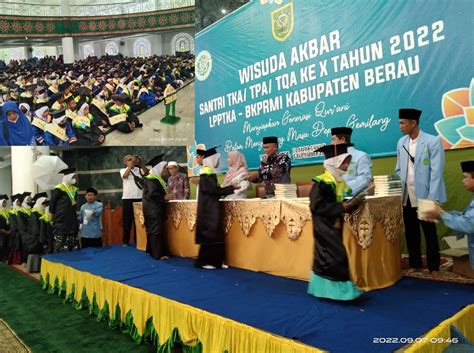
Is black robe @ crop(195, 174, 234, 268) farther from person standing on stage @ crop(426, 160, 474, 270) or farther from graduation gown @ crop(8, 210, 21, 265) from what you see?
graduation gown @ crop(8, 210, 21, 265)

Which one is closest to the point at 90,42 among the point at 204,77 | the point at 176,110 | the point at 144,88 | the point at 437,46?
the point at 144,88

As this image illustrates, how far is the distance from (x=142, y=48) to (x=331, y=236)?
27.4 feet

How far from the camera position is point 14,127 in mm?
8094

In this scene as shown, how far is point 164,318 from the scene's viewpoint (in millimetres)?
2848

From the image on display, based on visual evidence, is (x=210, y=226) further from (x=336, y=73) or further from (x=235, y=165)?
(x=336, y=73)

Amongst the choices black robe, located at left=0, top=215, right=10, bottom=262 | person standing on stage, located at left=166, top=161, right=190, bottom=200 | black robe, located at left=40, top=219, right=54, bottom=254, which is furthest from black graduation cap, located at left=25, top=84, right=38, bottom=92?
person standing on stage, located at left=166, top=161, right=190, bottom=200

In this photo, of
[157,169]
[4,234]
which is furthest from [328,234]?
[4,234]

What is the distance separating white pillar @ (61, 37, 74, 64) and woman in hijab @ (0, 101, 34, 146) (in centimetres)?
162

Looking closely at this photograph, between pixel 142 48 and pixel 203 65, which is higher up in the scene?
pixel 142 48

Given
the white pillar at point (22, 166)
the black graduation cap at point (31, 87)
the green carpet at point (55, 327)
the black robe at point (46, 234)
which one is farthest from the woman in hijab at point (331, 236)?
the white pillar at point (22, 166)

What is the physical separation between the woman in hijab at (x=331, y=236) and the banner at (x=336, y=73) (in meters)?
2.00

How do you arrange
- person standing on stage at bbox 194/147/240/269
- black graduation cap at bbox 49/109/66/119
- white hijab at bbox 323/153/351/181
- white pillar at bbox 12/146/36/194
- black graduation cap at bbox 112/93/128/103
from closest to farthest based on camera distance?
white hijab at bbox 323/153/351/181 → person standing on stage at bbox 194/147/240/269 → black graduation cap at bbox 49/109/66/119 → black graduation cap at bbox 112/93/128/103 → white pillar at bbox 12/146/36/194

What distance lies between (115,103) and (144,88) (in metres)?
0.74

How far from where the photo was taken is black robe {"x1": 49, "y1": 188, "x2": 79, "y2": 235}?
5.71 m
